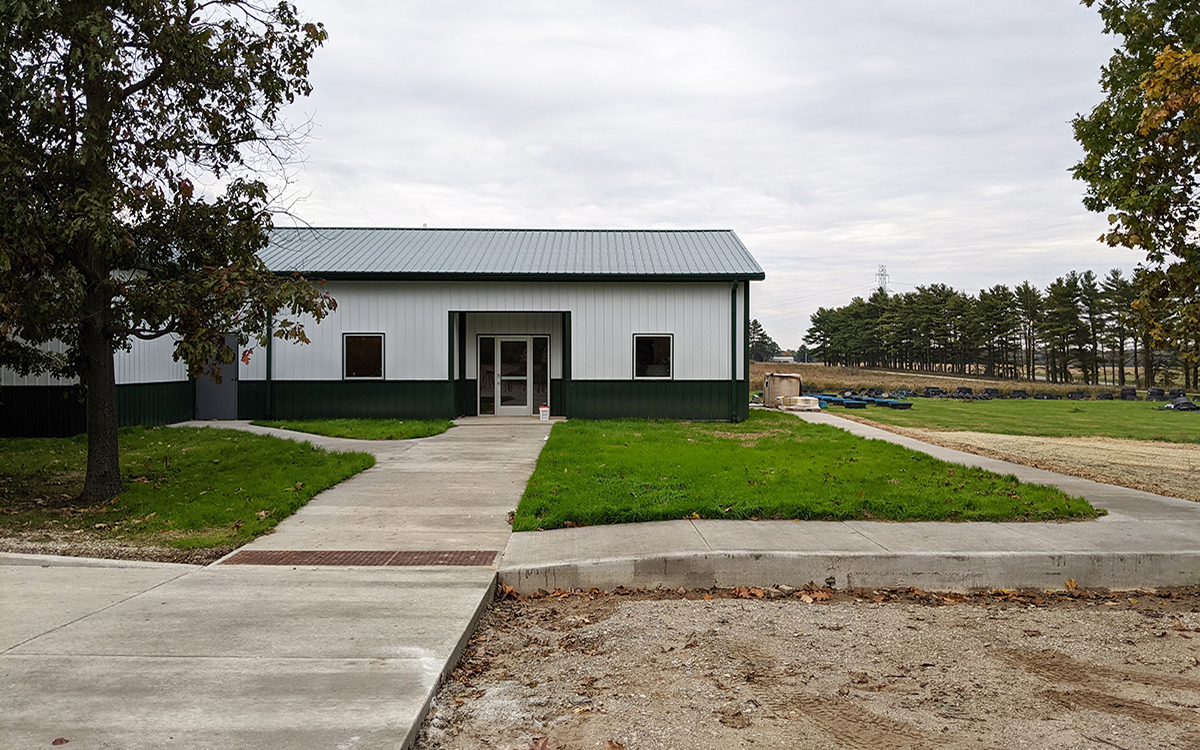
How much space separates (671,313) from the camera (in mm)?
19703

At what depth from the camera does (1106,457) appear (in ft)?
51.4

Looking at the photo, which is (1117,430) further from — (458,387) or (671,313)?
(458,387)

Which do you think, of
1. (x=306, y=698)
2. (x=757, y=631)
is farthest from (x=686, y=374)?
(x=306, y=698)

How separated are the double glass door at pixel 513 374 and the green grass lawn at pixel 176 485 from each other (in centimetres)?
735

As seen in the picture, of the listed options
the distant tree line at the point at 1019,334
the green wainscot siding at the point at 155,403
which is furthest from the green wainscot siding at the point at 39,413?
the distant tree line at the point at 1019,334

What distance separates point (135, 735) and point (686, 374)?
16.9m

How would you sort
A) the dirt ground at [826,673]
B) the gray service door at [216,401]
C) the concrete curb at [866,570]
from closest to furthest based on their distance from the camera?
the dirt ground at [826,673] < the concrete curb at [866,570] < the gray service door at [216,401]

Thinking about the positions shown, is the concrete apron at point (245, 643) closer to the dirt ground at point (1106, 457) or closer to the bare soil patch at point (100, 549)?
the bare soil patch at point (100, 549)

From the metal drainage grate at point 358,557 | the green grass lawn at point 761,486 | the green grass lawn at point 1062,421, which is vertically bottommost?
the green grass lawn at point 1062,421

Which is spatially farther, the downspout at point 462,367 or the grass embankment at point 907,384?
the grass embankment at point 907,384

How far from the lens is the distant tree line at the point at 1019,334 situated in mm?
69938

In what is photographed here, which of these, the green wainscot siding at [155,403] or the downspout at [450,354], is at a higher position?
the downspout at [450,354]

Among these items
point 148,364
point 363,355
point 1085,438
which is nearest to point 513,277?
point 363,355

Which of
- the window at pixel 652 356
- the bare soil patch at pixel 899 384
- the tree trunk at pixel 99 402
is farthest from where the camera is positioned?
the bare soil patch at pixel 899 384
